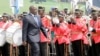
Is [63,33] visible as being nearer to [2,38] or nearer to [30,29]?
[30,29]

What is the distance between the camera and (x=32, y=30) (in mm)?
13625

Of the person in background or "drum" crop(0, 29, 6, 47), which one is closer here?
the person in background

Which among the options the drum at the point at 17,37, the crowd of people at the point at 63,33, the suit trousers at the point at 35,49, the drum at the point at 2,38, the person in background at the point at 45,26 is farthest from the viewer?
the drum at the point at 2,38

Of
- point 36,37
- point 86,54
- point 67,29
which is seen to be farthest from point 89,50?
point 36,37

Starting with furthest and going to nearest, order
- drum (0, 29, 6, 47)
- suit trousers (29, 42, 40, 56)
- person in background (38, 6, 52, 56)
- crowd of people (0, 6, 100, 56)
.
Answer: drum (0, 29, 6, 47)
crowd of people (0, 6, 100, 56)
person in background (38, 6, 52, 56)
suit trousers (29, 42, 40, 56)

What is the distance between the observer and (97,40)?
14570 mm

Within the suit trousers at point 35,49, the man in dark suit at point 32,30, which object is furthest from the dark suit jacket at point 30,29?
the suit trousers at point 35,49

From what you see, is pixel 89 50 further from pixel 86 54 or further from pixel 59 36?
pixel 59 36

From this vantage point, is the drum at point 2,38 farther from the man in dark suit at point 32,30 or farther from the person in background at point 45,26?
the man in dark suit at point 32,30

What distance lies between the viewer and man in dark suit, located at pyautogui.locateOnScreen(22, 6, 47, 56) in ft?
44.4

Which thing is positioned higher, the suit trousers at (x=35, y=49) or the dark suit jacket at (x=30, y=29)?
the dark suit jacket at (x=30, y=29)

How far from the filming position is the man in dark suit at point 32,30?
1352cm

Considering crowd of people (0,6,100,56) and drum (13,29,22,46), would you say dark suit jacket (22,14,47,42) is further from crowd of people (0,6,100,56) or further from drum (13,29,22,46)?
drum (13,29,22,46)

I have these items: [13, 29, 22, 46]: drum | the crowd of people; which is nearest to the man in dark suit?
the crowd of people
